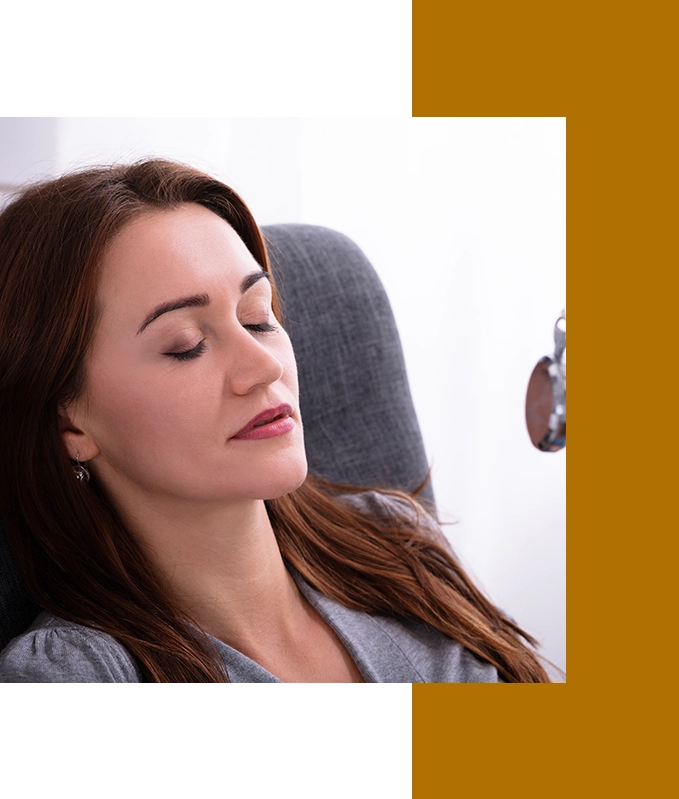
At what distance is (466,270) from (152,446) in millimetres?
670

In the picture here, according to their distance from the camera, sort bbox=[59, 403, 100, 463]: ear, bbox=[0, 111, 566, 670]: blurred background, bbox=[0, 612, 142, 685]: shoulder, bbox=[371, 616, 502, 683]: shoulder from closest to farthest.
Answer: bbox=[0, 612, 142, 685]: shoulder → bbox=[59, 403, 100, 463]: ear → bbox=[371, 616, 502, 683]: shoulder → bbox=[0, 111, 566, 670]: blurred background

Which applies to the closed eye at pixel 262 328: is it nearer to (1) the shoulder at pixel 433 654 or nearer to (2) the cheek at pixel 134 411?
(2) the cheek at pixel 134 411

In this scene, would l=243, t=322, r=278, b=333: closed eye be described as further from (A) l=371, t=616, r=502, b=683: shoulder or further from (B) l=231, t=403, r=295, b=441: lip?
(A) l=371, t=616, r=502, b=683: shoulder

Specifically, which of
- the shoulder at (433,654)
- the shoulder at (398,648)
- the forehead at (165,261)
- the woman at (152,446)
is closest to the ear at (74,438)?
the woman at (152,446)

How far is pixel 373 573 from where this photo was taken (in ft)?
3.34

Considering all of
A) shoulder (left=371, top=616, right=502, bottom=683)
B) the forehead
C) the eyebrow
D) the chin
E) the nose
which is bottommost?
shoulder (left=371, top=616, right=502, bottom=683)

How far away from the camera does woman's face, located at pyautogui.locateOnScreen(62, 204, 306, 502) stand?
770 millimetres

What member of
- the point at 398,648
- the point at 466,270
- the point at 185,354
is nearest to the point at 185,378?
the point at 185,354

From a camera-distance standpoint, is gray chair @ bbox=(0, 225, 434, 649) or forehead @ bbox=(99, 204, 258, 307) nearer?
forehead @ bbox=(99, 204, 258, 307)

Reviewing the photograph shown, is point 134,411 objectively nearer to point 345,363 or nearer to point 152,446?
point 152,446

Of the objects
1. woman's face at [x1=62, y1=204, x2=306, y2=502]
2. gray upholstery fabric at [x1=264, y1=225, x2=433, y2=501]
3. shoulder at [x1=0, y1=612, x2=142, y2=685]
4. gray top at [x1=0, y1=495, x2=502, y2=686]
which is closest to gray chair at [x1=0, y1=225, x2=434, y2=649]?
gray upholstery fabric at [x1=264, y1=225, x2=433, y2=501]
